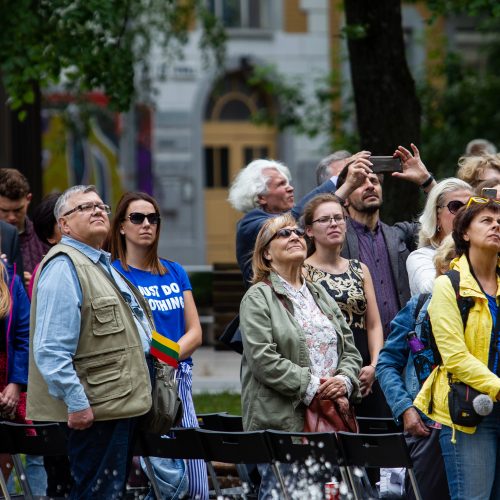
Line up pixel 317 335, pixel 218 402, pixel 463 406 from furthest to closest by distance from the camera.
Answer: pixel 218 402
pixel 317 335
pixel 463 406

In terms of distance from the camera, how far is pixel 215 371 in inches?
617

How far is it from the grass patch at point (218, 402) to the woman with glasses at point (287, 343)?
410 cm

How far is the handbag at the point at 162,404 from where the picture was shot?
698 cm

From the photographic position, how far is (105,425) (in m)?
6.78

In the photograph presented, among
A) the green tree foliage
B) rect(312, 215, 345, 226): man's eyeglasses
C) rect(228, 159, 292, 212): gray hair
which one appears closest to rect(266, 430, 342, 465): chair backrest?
rect(312, 215, 345, 226): man's eyeglasses

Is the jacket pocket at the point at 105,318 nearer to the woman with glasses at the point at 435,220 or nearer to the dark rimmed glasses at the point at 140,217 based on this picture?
the dark rimmed glasses at the point at 140,217

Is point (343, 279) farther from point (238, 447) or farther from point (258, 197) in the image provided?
point (238, 447)

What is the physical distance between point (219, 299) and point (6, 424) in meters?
9.82

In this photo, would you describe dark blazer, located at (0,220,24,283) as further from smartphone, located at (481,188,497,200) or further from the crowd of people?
smartphone, located at (481,188,497,200)

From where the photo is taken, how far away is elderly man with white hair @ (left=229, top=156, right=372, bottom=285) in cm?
834

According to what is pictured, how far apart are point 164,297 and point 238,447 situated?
118 centimetres

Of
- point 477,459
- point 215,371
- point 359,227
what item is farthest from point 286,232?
point 215,371

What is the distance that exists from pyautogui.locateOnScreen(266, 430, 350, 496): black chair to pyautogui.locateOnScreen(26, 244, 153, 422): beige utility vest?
2.18 feet

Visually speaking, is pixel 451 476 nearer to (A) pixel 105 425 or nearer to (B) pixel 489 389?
(B) pixel 489 389
